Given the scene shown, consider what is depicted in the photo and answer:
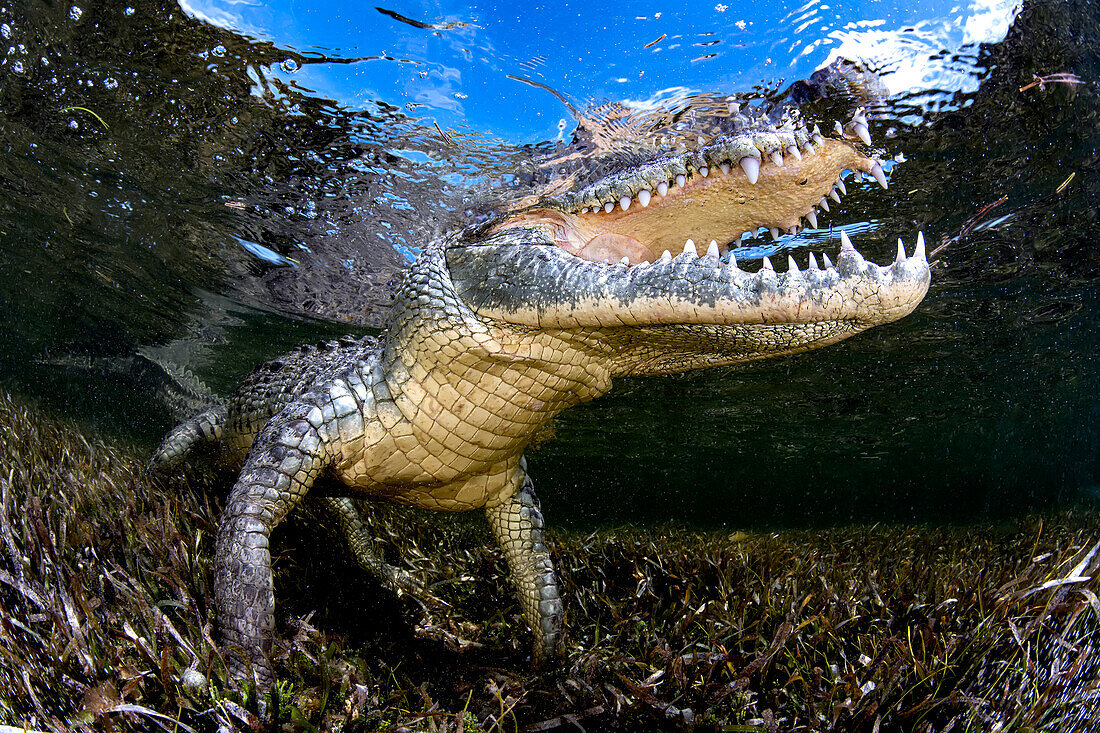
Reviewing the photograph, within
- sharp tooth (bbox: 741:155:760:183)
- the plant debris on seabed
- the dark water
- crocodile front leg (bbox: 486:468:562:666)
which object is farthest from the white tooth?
crocodile front leg (bbox: 486:468:562:666)

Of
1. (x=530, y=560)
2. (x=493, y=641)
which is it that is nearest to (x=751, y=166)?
(x=530, y=560)

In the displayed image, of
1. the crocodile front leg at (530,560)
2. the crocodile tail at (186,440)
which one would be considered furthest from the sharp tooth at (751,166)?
the crocodile tail at (186,440)

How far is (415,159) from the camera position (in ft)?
17.7

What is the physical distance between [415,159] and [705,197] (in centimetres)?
362

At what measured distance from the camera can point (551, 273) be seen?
2.34m

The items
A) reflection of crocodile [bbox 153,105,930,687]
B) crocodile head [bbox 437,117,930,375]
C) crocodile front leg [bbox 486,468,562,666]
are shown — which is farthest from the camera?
crocodile front leg [bbox 486,468,562,666]

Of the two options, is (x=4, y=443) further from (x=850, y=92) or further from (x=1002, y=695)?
(x=850, y=92)

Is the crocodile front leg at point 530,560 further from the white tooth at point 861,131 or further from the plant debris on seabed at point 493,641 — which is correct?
the white tooth at point 861,131

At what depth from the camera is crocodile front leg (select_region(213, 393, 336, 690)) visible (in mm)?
2078

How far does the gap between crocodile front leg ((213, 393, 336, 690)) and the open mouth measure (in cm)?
145

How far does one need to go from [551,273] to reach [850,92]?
394cm

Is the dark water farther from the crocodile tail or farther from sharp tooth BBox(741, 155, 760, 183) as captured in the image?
the crocodile tail

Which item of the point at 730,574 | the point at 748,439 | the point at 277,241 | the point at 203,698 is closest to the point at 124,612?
the point at 203,698

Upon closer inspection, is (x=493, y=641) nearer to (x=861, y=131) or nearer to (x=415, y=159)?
(x=861, y=131)
